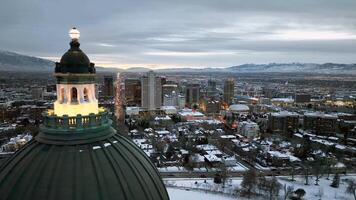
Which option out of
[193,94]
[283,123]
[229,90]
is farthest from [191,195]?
[193,94]

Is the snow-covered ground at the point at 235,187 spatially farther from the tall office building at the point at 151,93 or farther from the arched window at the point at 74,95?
the tall office building at the point at 151,93

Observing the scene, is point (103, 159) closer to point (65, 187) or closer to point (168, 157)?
point (65, 187)

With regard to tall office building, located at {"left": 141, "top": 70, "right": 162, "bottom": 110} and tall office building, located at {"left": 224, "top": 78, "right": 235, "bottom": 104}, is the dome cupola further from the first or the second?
tall office building, located at {"left": 224, "top": 78, "right": 235, "bottom": 104}

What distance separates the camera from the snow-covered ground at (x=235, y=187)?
33844 mm

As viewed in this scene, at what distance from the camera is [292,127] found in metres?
72.5

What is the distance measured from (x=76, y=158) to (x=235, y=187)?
105 feet

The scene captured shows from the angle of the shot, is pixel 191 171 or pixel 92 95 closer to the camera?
pixel 92 95

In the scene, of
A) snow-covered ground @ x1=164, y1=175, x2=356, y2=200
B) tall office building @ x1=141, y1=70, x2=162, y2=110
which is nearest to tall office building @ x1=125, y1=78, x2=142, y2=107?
tall office building @ x1=141, y1=70, x2=162, y2=110

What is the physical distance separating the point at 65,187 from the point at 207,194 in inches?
1143

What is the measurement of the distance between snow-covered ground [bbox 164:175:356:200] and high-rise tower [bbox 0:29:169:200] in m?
25.3

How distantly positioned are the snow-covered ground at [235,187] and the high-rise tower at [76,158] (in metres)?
25.3

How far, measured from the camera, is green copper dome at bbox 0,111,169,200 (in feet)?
21.2

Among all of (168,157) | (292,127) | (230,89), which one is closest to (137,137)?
(168,157)

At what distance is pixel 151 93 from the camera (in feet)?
342
